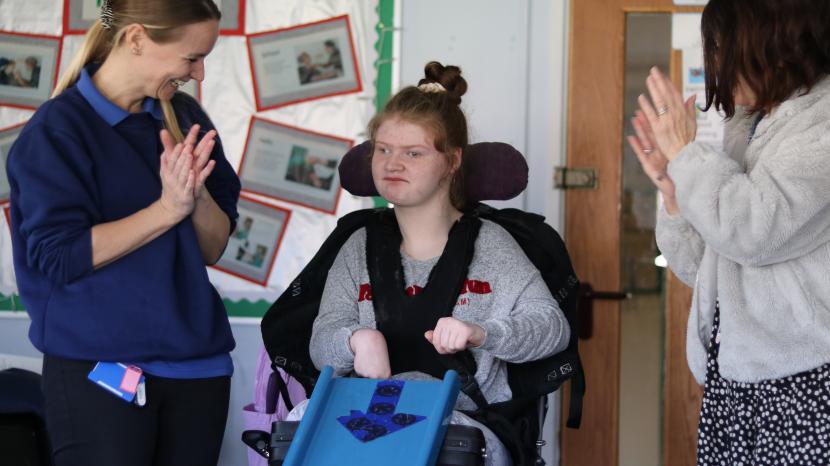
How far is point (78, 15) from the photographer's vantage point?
352 centimetres

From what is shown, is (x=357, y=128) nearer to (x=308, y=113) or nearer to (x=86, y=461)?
(x=308, y=113)

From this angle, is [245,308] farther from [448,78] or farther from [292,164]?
[448,78]

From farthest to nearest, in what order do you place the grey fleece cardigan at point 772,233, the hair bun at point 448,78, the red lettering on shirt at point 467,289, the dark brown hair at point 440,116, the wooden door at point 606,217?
the wooden door at point 606,217, the hair bun at point 448,78, the dark brown hair at point 440,116, the red lettering on shirt at point 467,289, the grey fleece cardigan at point 772,233

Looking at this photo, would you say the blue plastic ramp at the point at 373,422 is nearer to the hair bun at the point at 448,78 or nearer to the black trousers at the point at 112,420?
the black trousers at the point at 112,420

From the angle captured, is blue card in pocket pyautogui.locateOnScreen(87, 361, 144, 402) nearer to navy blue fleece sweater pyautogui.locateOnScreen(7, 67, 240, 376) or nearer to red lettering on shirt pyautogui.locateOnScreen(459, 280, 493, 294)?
navy blue fleece sweater pyautogui.locateOnScreen(7, 67, 240, 376)

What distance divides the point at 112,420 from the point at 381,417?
0.49m

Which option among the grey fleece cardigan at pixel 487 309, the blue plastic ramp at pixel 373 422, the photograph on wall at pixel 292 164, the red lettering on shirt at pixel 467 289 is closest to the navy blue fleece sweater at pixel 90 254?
the blue plastic ramp at pixel 373 422

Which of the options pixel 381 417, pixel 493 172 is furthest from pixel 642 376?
pixel 381 417

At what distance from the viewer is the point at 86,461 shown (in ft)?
6.07

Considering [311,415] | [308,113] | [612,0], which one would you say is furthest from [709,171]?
[308,113]

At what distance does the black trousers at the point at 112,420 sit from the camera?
6.09 ft

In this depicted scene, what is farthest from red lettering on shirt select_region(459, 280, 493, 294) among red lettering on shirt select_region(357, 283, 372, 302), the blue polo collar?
the blue polo collar

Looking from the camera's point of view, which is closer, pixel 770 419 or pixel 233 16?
pixel 770 419

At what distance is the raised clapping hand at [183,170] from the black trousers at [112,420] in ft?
1.08
